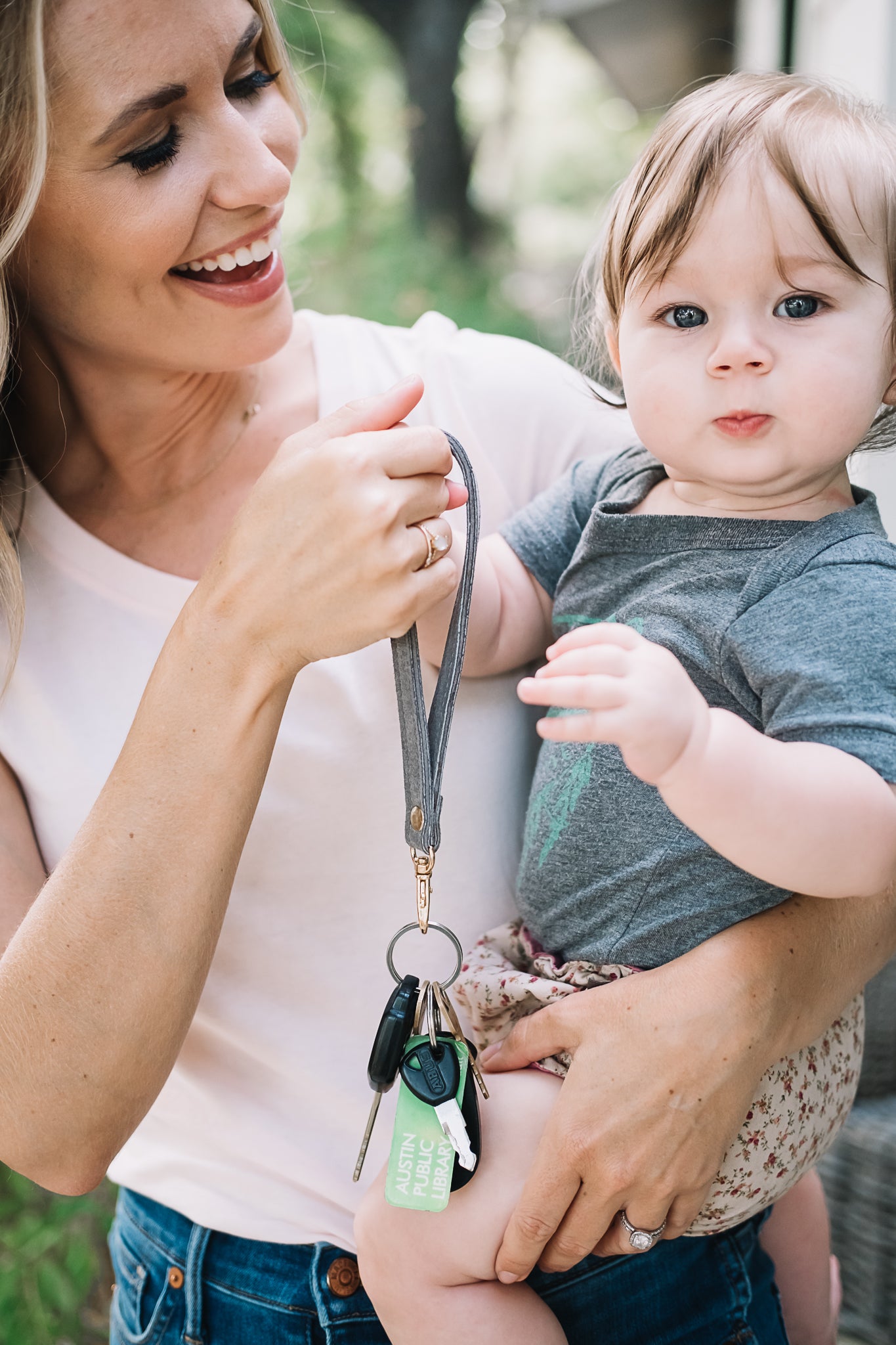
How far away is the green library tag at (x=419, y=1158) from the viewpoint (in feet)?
3.60

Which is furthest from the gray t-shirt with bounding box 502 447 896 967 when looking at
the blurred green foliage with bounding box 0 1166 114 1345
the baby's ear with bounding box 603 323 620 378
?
the blurred green foliage with bounding box 0 1166 114 1345

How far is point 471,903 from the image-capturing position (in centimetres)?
138

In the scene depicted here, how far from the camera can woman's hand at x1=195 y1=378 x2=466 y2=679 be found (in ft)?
3.56

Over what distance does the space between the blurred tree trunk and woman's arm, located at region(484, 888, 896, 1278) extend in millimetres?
7281

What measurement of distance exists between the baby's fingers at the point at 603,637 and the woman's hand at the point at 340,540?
21 cm

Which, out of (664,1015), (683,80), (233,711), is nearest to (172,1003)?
(233,711)

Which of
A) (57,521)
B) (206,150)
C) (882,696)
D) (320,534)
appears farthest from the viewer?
(57,521)

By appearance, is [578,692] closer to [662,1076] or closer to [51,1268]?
[662,1076]

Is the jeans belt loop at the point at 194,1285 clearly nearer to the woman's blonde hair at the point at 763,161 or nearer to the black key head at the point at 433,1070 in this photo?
the black key head at the point at 433,1070

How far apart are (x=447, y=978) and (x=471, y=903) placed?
0.30ft

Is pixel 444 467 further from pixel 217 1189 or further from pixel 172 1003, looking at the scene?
pixel 217 1189

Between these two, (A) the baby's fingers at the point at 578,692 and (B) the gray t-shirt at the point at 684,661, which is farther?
(B) the gray t-shirt at the point at 684,661

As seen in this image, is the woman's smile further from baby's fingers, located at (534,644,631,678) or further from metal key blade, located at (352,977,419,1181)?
metal key blade, located at (352,977,419,1181)

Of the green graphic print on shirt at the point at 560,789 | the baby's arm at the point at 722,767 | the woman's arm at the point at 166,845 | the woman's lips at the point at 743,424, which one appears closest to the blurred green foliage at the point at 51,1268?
the woman's arm at the point at 166,845
